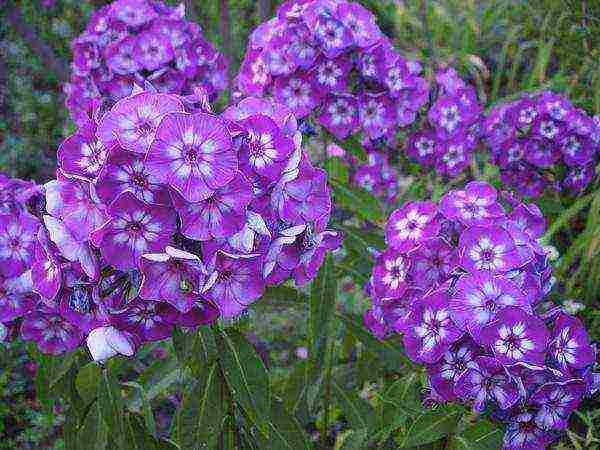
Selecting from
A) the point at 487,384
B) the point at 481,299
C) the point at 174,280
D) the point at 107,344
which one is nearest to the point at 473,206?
the point at 481,299

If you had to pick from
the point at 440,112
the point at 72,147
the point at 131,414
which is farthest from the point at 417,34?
the point at 72,147

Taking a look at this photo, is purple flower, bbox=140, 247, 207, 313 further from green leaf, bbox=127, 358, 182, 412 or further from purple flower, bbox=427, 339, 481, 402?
green leaf, bbox=127, 358, 182, 412

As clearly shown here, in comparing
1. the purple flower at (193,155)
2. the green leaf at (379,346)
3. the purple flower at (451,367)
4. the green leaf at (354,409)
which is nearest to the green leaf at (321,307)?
the green leaf at (379,346)

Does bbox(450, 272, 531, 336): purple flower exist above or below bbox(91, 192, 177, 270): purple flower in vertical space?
below

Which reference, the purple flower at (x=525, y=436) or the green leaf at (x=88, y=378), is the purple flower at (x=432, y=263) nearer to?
the purple flower at (x=525, y=436)

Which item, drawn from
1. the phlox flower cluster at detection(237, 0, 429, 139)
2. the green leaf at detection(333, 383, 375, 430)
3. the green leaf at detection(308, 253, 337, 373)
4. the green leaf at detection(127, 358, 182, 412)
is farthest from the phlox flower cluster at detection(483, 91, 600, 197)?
the green leaf at detection(127, 358, 182, 412)

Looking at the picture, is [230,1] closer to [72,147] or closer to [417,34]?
[417,34]
